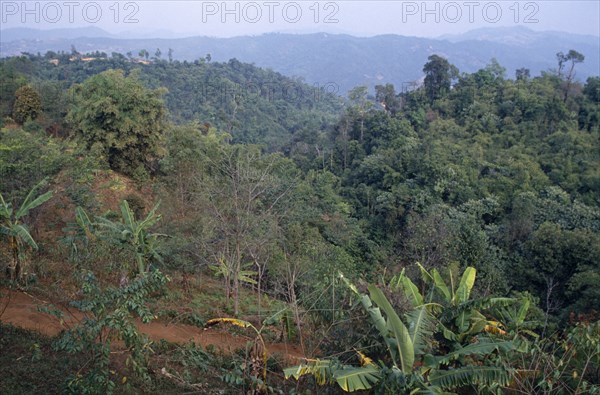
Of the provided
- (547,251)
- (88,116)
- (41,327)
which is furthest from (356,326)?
(88,116)

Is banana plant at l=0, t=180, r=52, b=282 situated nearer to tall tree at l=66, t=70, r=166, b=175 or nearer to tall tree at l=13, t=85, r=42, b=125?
tall tree at l=66, t=70, r=166, b=175

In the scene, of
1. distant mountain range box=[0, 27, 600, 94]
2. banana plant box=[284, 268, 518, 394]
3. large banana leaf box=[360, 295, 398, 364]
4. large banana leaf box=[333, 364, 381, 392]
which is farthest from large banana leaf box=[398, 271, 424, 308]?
distant mountain range box=[0, 27, 600, 94]

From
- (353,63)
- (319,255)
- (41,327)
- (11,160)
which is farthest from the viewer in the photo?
(353,63)

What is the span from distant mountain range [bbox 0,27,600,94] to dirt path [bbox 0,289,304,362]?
110 m

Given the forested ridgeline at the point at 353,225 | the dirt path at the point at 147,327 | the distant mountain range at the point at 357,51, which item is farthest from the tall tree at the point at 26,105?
the distant mountain range at the point at 357,51

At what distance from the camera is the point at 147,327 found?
9094 millimetres

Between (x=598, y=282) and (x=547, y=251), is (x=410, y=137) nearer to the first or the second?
(x=547, y=251)

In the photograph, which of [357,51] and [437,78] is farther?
[357,51]

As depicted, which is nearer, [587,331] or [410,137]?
[587,331]

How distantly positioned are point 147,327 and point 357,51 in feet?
485

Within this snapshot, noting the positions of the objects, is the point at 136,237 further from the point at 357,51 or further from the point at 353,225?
the point at 357,51

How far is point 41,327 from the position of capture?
25.9ft

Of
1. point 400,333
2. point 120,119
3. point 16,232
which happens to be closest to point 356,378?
point 400,333

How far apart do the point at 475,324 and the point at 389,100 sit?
32324 millimetres
